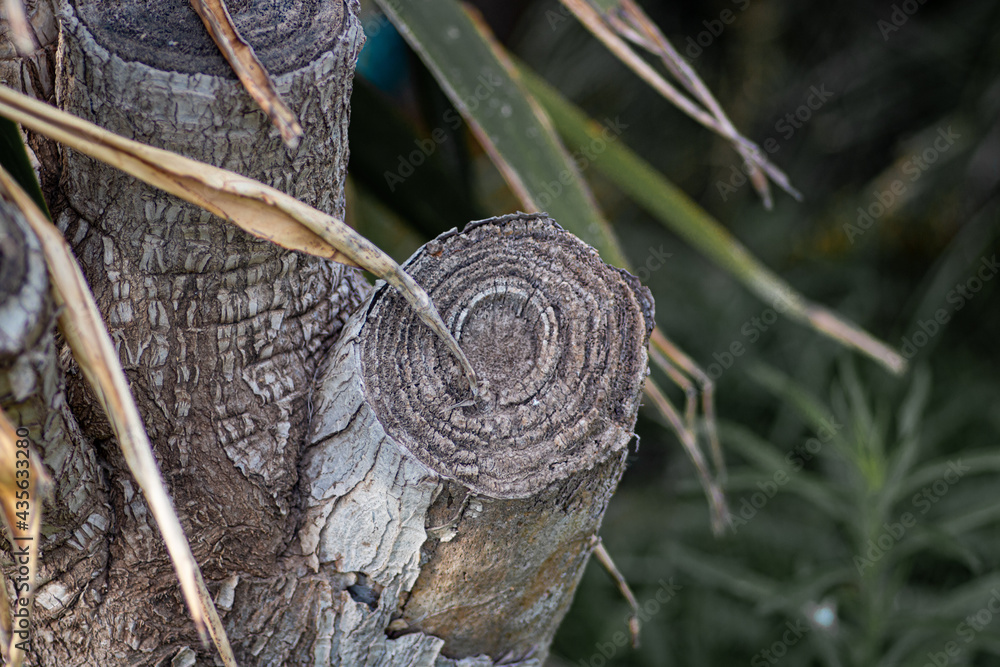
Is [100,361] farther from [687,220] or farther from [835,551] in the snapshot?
[835,551]

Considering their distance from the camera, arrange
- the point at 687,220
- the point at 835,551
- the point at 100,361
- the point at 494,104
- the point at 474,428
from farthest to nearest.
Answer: the point at 835,551, the point at 687,220, the point at 494,104, the point at 474,428, the point at 100,361

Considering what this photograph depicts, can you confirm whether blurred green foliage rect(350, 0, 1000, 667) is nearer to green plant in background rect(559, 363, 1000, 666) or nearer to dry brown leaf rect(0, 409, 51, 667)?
green plant in background rect(559, 363, 1000, 666)

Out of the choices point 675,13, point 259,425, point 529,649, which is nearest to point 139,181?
point 259,425

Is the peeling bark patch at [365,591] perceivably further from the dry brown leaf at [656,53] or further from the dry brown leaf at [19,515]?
the dry brown leaf at [656,53]

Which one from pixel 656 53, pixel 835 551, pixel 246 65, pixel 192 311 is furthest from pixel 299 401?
pixel 835 551

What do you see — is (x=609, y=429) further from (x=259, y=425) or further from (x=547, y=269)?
(x=259, y=425)

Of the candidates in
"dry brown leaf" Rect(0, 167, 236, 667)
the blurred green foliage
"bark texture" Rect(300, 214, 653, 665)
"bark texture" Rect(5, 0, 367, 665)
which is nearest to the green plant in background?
the blurred green foliage
